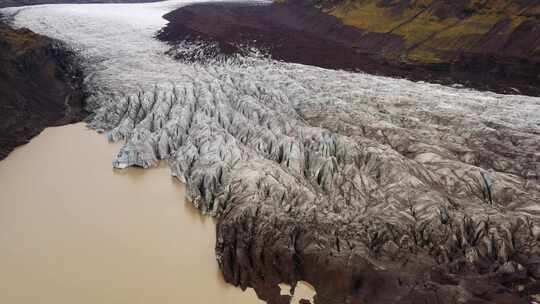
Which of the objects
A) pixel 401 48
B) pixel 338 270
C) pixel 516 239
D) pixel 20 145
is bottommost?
pixel 20 145

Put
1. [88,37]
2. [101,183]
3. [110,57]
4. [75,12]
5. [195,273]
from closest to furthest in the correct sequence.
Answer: [195,273] < [101,183] < [110,57] < [88,37] < [75,12]

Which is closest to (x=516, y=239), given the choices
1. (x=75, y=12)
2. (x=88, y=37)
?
(x=88, y=37)

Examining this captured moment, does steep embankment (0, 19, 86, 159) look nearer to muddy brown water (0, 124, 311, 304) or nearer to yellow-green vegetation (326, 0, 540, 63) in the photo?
muddy brown water (0, 124, 311, 304)

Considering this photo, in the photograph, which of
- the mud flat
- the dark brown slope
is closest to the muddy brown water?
the mud flat

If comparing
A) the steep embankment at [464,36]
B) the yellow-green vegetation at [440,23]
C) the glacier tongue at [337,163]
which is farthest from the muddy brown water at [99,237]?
the yellow-green vegetation at [440,23]

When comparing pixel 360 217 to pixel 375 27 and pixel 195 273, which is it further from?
pixel 375 27

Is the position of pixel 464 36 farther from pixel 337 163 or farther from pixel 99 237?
pixel 99 237
